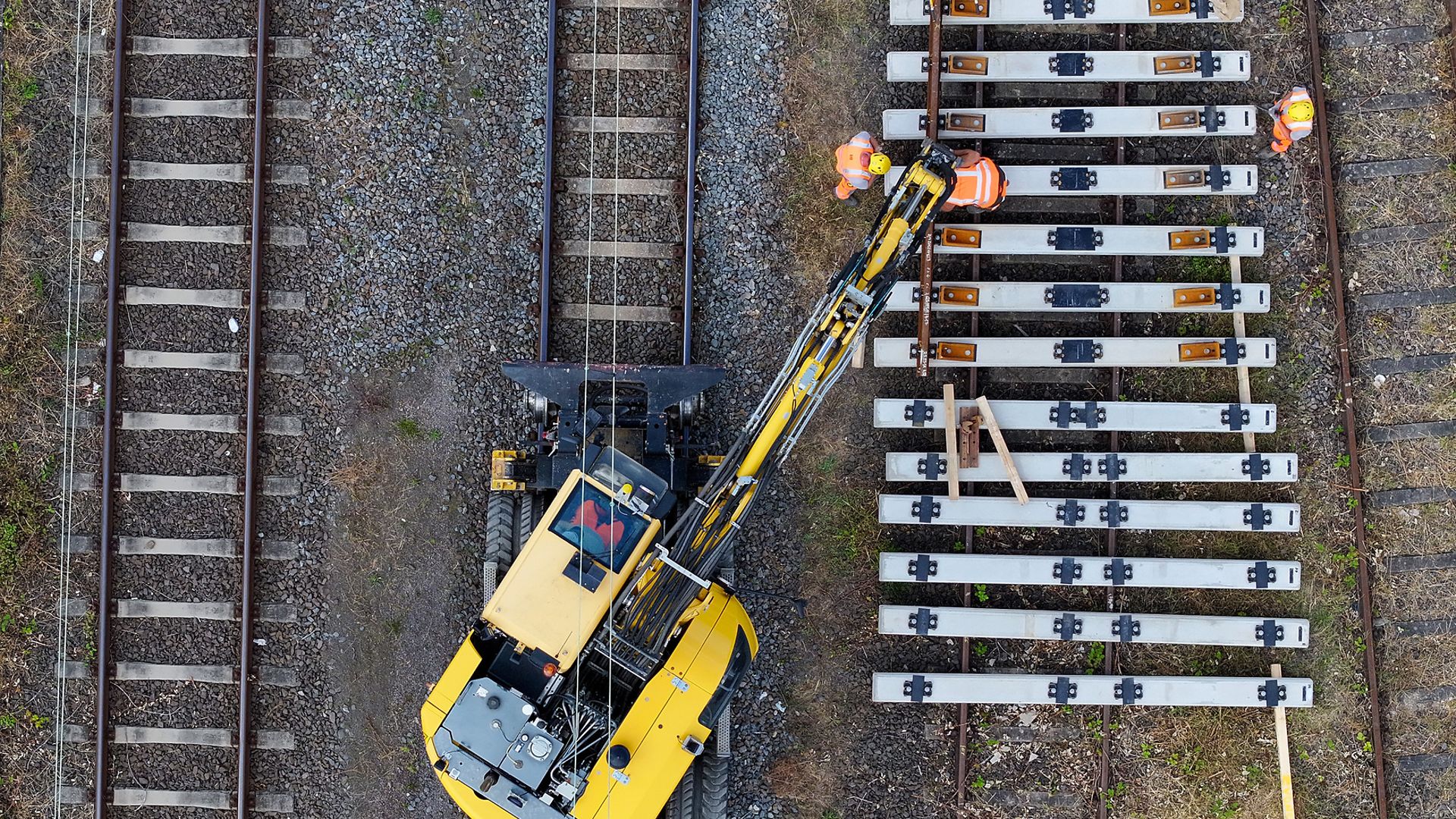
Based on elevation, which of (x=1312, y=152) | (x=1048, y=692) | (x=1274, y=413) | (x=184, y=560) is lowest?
(x=1048, y=692)

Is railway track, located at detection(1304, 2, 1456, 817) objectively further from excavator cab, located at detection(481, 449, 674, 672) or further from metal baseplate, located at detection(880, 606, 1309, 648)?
excavator cab, located at detection(481, 449, 674, 672)

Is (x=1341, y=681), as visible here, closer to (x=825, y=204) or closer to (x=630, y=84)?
(x=825, y=204)

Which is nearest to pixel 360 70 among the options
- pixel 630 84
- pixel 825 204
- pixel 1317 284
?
pixel 630 84

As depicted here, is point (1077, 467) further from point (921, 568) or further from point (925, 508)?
point (921, 568)

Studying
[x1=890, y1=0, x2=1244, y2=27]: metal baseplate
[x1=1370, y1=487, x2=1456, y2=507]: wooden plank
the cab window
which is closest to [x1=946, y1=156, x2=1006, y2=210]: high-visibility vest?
[x1=890, y1=0, x2=1244, y2=27]: metal baseplate

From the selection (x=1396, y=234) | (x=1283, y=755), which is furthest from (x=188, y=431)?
(x=1396, y=234)

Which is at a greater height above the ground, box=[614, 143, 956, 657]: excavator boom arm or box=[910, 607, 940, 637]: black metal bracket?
box=[614, 143, 956, 657]: excavator boom arm
